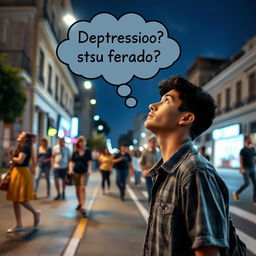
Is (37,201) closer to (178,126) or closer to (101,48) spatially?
(101,48)

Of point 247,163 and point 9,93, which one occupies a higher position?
point 9,93

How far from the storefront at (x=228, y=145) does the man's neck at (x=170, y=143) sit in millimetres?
29365

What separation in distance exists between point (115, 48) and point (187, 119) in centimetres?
141

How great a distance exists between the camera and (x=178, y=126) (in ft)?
5.84

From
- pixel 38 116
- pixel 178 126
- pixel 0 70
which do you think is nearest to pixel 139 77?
pixel 178 126

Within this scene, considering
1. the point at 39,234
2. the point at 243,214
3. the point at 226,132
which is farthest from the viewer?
the point at 226,132

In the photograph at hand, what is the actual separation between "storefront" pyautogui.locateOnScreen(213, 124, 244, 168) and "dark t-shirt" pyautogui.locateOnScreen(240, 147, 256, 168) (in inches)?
806

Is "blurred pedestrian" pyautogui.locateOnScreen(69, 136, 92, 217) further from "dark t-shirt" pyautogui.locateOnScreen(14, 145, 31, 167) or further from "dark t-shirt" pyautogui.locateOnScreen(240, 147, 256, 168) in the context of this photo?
"dark t-shirt" pyautogui.locateOnScreen(240, 147, 256, 168)

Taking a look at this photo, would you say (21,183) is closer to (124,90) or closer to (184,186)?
(124,90)

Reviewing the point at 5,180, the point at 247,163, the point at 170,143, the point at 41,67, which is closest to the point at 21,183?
the point at 5,180

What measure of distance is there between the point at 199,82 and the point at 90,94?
143 ft

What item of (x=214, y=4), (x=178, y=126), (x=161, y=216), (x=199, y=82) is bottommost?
(x=161, y=216)

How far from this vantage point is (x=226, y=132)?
111 ft

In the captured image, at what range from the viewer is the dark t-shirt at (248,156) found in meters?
9.95
